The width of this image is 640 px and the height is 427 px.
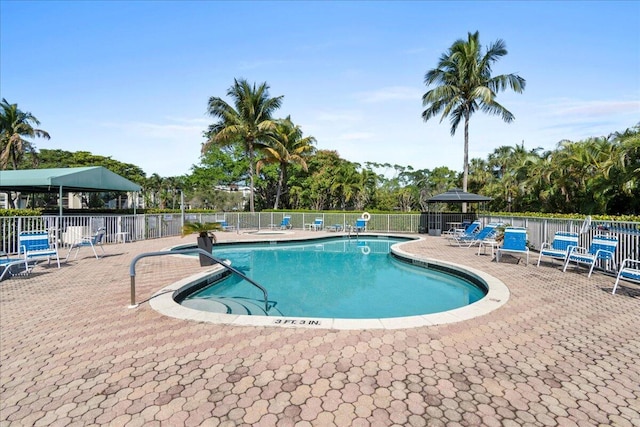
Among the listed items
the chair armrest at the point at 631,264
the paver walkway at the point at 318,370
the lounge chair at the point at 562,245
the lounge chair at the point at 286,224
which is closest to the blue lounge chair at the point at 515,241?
the lounge chair at the point at 562,245

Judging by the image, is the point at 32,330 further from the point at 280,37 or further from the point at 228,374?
the point at 280,37

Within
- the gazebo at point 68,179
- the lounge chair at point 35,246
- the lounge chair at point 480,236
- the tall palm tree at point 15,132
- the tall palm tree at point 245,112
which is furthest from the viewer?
the tall palm tree at point 15,132

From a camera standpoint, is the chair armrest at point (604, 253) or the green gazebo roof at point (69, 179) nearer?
the chair armrest at point (604, 253)

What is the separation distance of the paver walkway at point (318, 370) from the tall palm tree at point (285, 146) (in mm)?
21094

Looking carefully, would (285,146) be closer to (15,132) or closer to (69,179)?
(69,179)

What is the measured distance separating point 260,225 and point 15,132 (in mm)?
21525

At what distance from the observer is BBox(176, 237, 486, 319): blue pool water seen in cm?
628

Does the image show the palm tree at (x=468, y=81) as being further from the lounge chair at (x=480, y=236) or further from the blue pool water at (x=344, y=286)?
the blue pool water at (x=344, y=286)

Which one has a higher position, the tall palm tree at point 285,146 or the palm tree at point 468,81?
the palm tree at point 468,81

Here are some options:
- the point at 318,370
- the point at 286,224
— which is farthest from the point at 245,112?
the point at 318,370

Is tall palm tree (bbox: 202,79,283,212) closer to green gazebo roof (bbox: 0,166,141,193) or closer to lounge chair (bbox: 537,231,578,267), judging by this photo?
green gazebo roof (bbox: 0,166,141,193)

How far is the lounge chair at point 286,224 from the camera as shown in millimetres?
22156

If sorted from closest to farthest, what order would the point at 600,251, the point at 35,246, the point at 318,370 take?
the point at 318,370
the point at 600,251
the point at 35,246

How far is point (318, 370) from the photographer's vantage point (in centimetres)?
298
